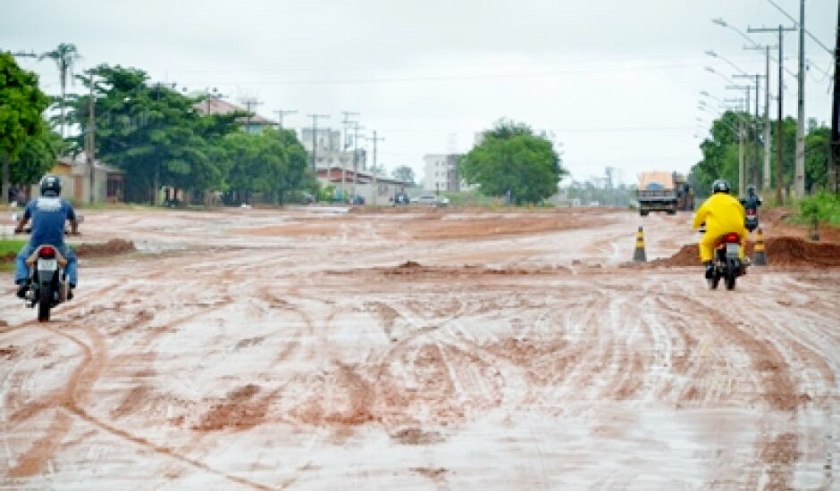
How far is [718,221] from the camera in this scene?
70.0ft

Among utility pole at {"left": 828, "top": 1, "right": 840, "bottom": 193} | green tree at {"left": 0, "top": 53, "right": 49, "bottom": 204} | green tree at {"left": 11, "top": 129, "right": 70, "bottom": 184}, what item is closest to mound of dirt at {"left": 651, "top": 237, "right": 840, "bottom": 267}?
green tree at {"left": 0, "top": 53, "right": 49, "bottom": 204}

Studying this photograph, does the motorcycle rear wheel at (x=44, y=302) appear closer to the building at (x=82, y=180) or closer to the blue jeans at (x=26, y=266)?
the blue jeans at (x=26, y=266)

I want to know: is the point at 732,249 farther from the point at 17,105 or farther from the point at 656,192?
the point at 656,192

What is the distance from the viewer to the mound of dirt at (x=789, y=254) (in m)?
28.8

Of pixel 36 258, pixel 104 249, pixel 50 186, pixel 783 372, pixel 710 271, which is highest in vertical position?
pixel 50 186

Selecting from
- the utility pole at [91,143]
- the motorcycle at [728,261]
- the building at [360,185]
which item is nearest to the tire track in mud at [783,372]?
the motorcycle at [728,261]

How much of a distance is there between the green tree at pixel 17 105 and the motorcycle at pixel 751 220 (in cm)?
1825

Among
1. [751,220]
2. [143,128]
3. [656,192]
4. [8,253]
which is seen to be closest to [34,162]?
[143,128]

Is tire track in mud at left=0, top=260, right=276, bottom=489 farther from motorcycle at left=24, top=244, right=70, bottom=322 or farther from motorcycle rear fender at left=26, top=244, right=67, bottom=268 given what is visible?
motorcycle rear fender at left=26, top=244, right=67, bottom=268

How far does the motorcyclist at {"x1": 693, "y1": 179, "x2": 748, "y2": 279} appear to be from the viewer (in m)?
21.3

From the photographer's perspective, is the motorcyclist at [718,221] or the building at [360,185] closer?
the motorcyclist at [718,221]

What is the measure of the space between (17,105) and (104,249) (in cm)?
444

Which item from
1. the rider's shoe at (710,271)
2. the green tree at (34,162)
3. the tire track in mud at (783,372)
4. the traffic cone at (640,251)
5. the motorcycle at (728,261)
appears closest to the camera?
the tire track in mud at (783,372)

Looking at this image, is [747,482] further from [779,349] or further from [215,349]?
[215,349]
